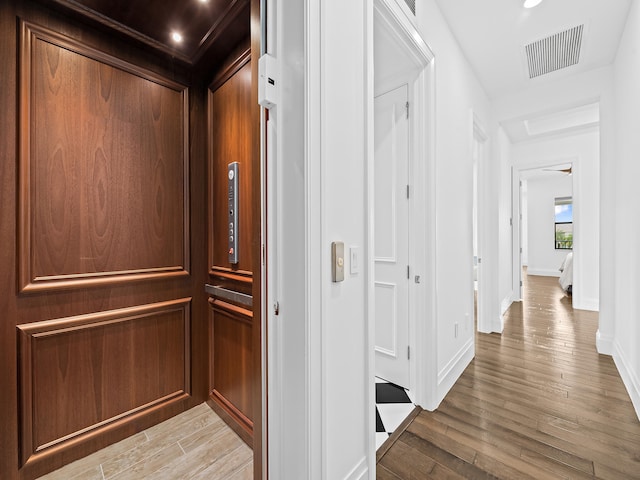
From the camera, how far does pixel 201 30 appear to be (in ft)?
5.50

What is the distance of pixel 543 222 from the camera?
8.39 meters

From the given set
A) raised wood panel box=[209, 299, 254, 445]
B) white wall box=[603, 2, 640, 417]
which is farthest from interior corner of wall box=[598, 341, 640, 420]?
raised wood panel box=[209, 299, 254, 445]

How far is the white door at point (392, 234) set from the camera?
2.08 metres

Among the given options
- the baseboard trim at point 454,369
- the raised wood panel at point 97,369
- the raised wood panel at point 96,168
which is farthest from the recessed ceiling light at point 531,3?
the raised wood panel at point 97,369

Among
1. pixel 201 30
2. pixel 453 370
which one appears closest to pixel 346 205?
pixel 201 30

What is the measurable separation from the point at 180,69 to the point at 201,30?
0.37 m

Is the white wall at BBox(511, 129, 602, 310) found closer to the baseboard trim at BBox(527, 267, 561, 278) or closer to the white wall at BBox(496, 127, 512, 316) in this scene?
the white wall at BBox(496, 127, 512, 316)

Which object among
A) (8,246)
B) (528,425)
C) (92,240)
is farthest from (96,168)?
(528,425)

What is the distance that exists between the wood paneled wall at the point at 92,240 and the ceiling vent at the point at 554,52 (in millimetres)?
2988

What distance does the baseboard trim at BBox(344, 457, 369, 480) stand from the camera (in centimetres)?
117

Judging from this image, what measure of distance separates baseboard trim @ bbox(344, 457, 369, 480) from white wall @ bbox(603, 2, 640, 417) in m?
1.94

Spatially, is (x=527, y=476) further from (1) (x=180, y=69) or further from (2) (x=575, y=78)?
(2) (x=575, y=78)

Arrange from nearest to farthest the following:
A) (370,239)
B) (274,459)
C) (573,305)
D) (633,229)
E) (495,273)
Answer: (274,459)
(370,239)
(633,229)
(495,273)
(573,305)

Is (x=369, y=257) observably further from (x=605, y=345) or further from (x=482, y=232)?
(x=605, y=345)
